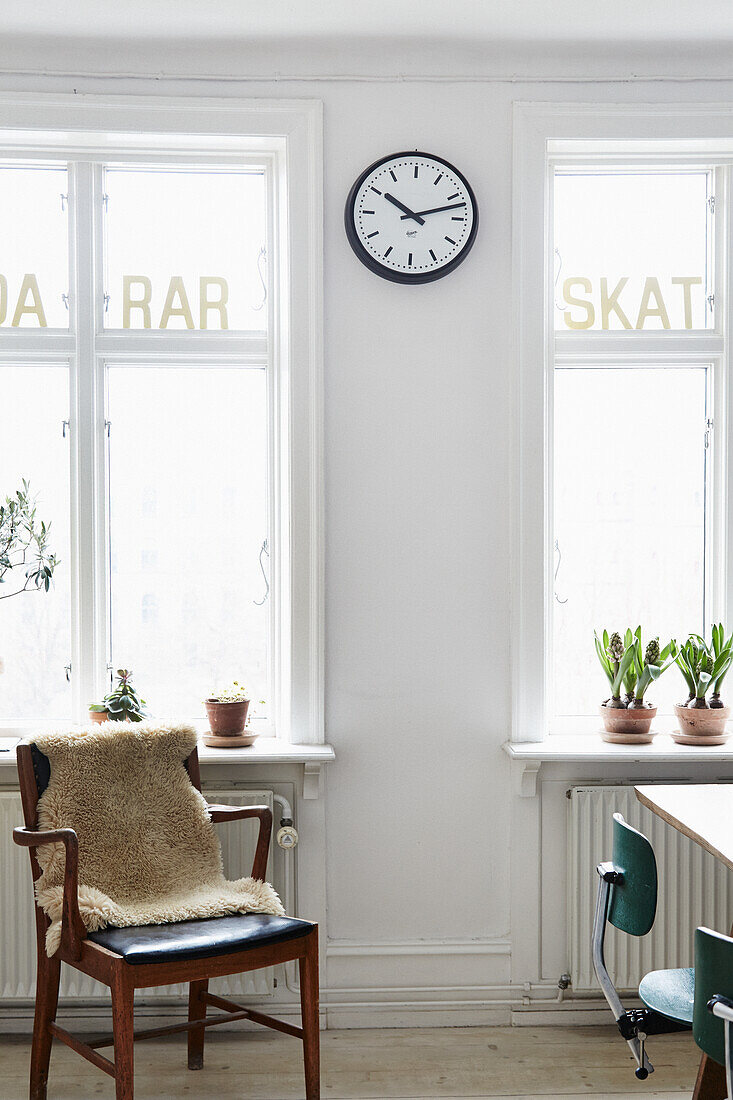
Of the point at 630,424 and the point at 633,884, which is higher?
the point at 630,424

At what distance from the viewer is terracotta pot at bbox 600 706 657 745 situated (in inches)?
115

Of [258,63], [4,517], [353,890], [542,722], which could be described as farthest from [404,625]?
[258,63]

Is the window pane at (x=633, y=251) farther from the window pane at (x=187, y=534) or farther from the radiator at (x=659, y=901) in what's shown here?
the radiator at (x=659, y=901)

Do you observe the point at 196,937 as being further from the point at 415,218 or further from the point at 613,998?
the point at 415,218

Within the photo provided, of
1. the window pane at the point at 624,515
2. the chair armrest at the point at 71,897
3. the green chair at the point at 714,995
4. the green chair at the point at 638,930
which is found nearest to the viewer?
the green chair at the point at 714,995

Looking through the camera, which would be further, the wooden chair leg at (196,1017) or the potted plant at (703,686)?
the potted plant at (703,686)

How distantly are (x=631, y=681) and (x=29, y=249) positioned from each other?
7.49 feet

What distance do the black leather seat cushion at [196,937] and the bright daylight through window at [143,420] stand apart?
860 millimetres

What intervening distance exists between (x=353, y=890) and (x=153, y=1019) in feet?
2.25

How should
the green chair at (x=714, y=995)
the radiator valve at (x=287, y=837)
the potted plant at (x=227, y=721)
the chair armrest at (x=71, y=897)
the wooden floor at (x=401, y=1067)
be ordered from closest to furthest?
the green chair at (x=714, y=995) < the chair armrest at (x=71, y=897) < the wooden floor at (x=401, y=1067) < the radiator valve at (x=287, y=837) < the potted plant at (x=227, y=721)

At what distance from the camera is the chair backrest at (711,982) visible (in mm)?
1542

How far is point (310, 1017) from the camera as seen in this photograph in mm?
2340

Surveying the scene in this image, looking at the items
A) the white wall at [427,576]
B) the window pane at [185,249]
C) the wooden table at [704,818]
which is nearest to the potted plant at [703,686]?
the wooden table at [704,818]

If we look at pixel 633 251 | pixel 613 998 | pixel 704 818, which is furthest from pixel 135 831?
pixel 633 251
